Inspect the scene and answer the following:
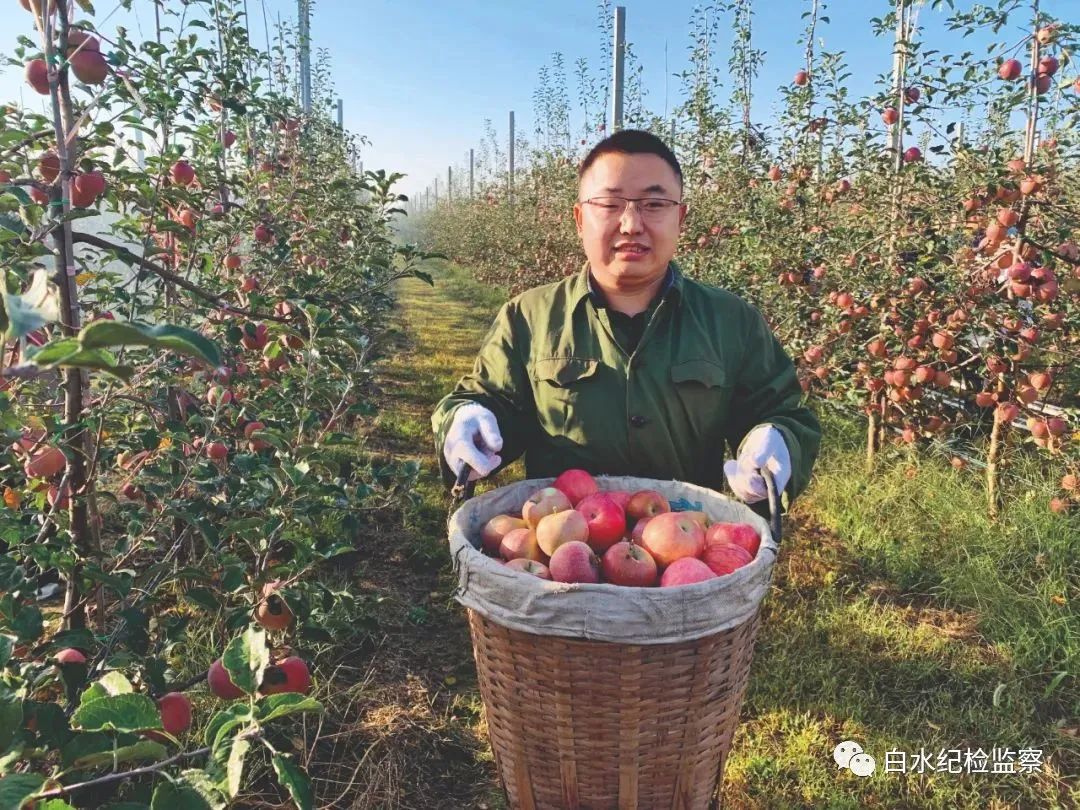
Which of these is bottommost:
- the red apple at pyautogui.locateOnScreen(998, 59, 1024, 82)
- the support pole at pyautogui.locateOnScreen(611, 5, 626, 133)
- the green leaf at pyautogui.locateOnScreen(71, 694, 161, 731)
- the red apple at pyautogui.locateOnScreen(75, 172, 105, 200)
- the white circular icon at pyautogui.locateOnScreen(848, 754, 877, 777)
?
the white circular icon at pyautogui.locateOnScreen(848, 754, 877, 777)

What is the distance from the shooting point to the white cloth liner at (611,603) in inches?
44.3

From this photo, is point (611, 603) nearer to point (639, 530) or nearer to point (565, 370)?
point (639, 530)

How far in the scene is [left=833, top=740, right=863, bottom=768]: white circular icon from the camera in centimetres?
209

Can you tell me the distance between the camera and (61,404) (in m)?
2.04

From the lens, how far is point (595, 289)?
178 centimetres

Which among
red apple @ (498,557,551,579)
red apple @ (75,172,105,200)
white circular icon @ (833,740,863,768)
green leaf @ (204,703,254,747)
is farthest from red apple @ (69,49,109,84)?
white circular icon @ (833,740,863,768)

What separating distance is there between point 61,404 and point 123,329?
1.90 m

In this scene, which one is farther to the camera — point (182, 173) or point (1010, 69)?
point (1010, 69)

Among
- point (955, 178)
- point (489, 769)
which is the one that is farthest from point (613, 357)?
point (955, 178)

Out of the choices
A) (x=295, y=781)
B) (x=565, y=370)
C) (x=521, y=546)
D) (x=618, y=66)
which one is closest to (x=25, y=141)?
(x=565, y=370)

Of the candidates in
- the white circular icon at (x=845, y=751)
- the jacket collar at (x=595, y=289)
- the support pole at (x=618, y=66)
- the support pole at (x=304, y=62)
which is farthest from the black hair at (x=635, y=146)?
the support pole at (x=304, y=62)

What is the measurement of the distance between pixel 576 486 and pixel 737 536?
0.35 meters

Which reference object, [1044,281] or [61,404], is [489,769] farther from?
[1044,281]

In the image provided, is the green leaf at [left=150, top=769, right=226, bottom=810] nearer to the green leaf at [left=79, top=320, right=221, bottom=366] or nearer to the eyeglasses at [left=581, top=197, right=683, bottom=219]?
the green leaf at [left=79, top=320, right=221, bottom=366]
